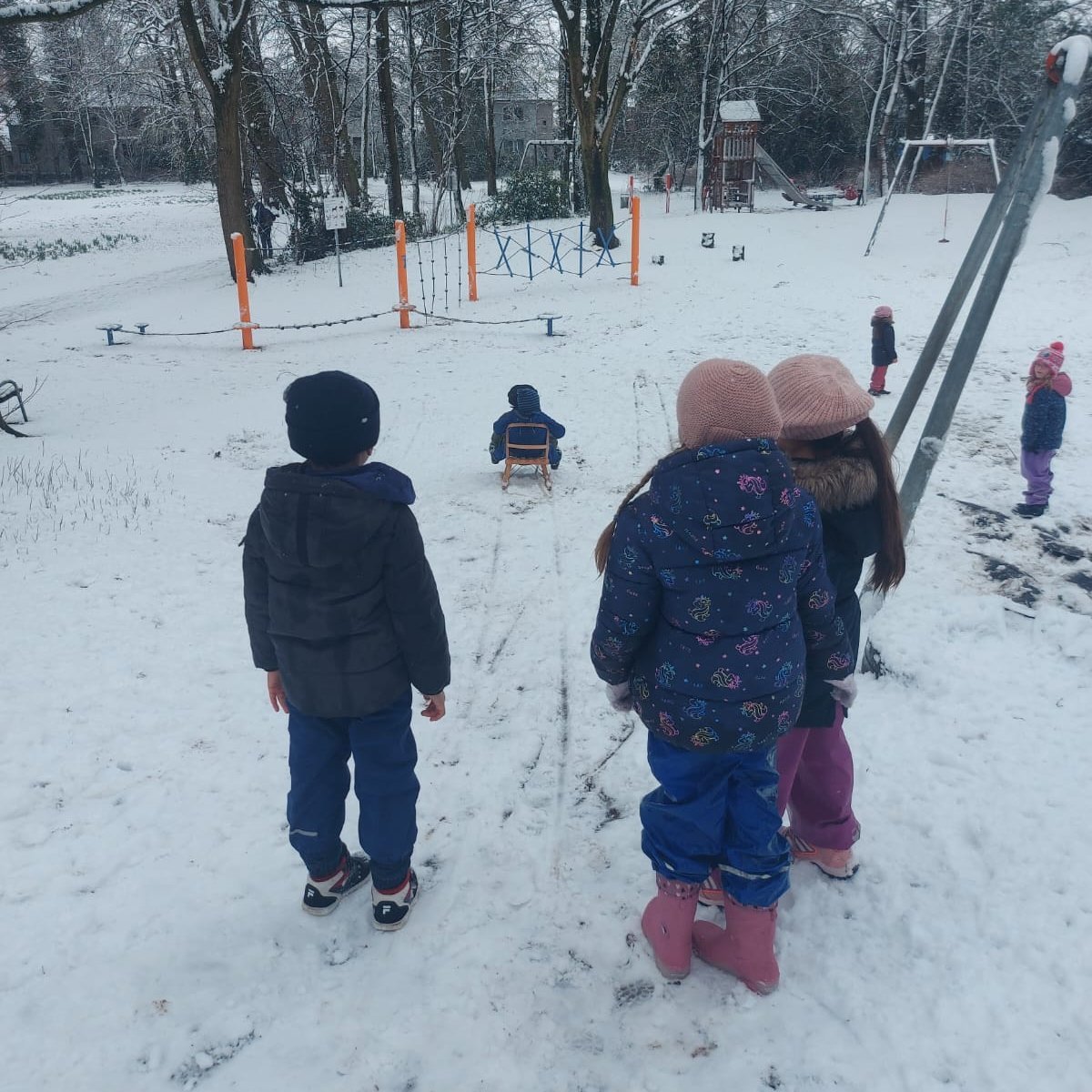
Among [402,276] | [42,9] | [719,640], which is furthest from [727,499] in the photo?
[402,276]

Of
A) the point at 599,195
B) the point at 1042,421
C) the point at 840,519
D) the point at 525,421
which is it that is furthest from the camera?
the point at 599,195

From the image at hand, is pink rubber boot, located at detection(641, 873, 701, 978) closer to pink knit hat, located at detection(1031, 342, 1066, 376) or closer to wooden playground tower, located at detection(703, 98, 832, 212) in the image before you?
pink knit hat, located at detection(1031, 342, 1066, 376)

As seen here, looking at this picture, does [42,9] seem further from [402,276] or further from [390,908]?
[390,908]

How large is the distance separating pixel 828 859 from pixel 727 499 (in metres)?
1.63

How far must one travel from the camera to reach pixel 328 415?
2.39 m

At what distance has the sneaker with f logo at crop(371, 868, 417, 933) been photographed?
9.42ft

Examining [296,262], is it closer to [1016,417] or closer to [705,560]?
[1016,417]

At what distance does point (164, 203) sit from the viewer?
42.0 m

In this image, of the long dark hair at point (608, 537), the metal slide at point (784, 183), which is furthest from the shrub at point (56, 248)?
the long dark hair at point (608, 537)

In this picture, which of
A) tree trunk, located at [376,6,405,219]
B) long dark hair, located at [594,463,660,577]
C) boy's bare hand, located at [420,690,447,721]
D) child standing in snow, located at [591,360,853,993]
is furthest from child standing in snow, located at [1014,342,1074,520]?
tree trunk, located at [376,6,405,219]

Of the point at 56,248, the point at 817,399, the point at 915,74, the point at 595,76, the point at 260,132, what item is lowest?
the point at 56,248

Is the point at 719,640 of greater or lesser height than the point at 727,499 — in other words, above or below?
below

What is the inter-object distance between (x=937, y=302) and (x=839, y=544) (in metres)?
14.2

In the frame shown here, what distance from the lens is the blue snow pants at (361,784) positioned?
2.72 meters
